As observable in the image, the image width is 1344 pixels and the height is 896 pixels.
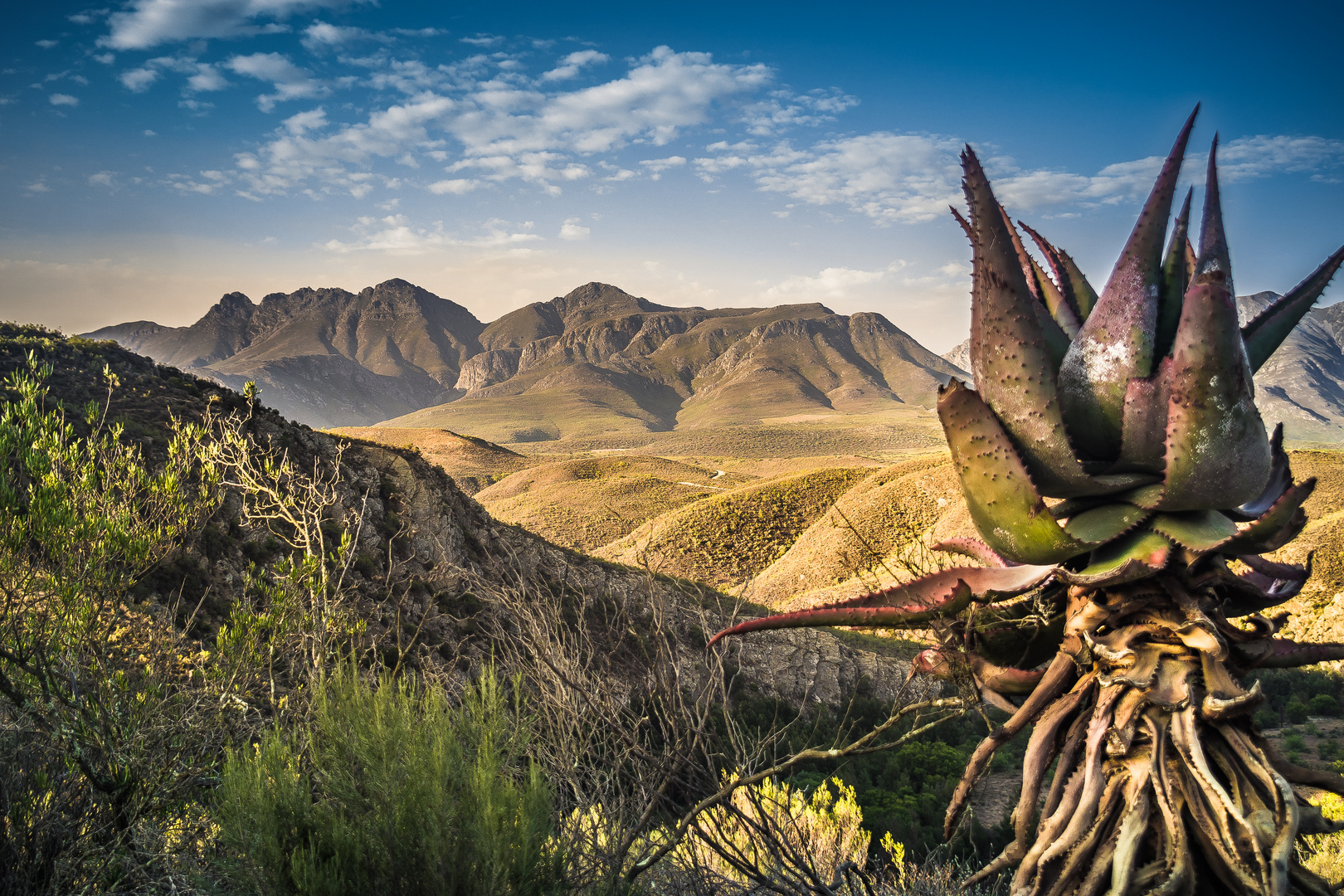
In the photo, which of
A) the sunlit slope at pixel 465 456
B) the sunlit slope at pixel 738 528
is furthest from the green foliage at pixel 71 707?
the sunlit slope at pixel 465 456

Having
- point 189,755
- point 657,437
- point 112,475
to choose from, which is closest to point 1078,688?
point 189,755

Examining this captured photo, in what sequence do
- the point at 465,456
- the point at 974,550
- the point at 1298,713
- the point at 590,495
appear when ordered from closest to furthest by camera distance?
the point at 974,550
the point at 1298,713
the point at 590,495
the point at 465,456

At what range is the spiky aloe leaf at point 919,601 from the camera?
5.30ft

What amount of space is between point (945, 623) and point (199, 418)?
17369mm

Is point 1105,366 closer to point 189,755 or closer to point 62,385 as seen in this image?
point 189,755

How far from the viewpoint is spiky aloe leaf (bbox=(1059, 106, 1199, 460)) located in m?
1.59

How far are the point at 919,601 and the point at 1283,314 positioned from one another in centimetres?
116

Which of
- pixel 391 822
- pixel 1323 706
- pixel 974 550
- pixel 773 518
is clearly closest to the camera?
pixel 974 550

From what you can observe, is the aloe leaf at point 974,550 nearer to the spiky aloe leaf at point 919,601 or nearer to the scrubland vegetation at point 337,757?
the spiky aloe leaf at point 919,601

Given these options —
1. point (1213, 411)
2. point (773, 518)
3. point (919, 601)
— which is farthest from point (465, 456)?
point (1213, 411)

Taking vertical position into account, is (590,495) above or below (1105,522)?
below

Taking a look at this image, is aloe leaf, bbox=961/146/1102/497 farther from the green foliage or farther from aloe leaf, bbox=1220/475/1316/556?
the green foliage

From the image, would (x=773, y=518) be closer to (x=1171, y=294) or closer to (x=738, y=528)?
(x=738, y=528)

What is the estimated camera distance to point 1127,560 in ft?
4.68
